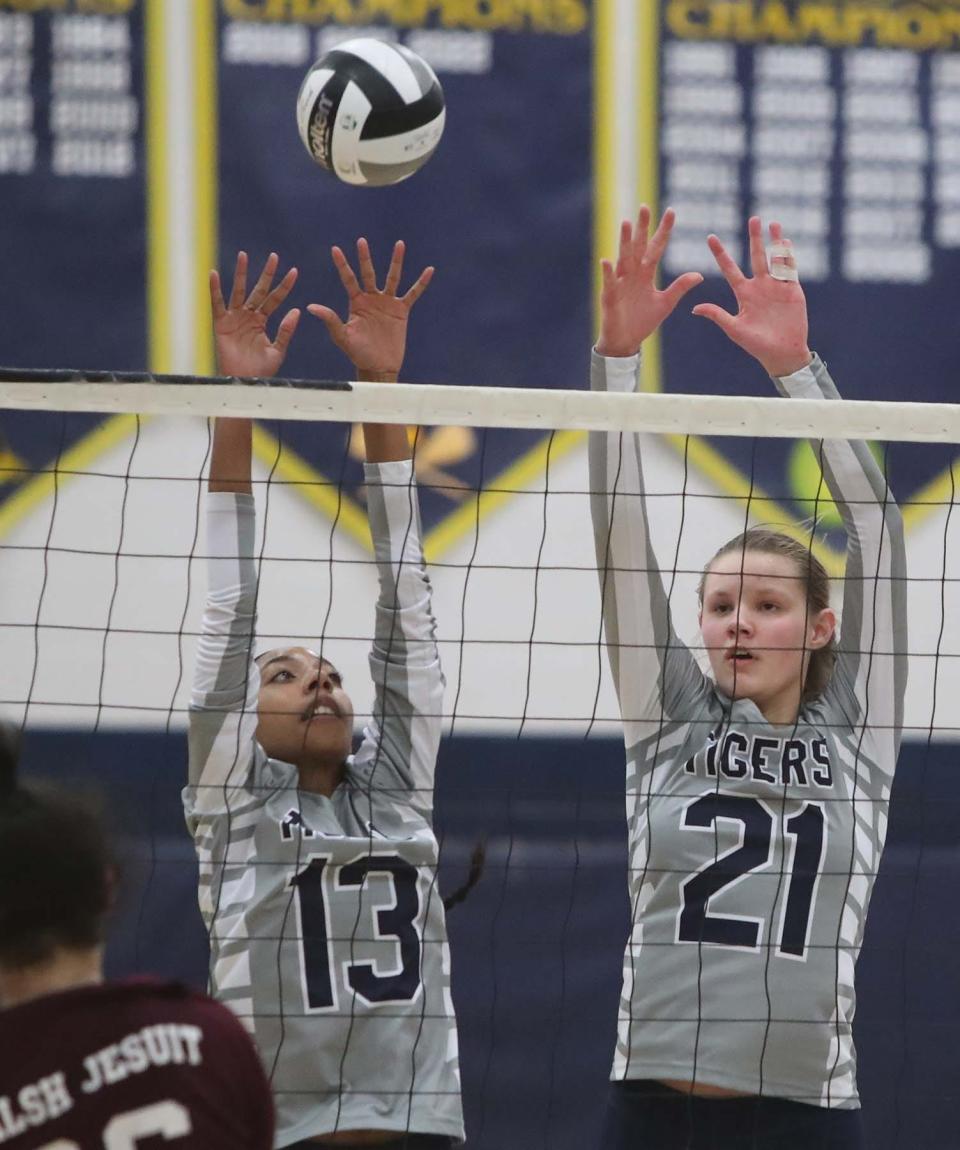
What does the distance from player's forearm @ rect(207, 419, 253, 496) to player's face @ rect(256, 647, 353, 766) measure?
362mm

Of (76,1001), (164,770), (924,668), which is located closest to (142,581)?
(164,770)

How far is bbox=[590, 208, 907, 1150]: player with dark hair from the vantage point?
2.84 m

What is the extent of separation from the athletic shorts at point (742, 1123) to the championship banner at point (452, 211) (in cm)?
199

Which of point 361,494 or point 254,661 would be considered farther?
point 361,494

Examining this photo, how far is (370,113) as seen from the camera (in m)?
3.45

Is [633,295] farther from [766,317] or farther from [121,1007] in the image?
[121,1007]

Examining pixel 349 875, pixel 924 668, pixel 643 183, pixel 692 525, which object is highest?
pixel 643 183

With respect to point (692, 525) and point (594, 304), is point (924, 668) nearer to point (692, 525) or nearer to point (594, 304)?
point (692, 525)

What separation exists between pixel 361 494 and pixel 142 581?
618 mm

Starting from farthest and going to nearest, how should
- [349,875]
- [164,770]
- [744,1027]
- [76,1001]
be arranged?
[164,770] → [349,875] → [744,1027] → [76,1001]

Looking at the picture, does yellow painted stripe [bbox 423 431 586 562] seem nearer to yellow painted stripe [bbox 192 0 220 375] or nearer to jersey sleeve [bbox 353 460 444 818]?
yellow painted stripe [bbox 192 0 220 375]

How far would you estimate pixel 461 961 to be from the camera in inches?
178

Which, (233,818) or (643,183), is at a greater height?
(643,183)

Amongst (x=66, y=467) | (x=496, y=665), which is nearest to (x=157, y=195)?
(x=66, y=467)
